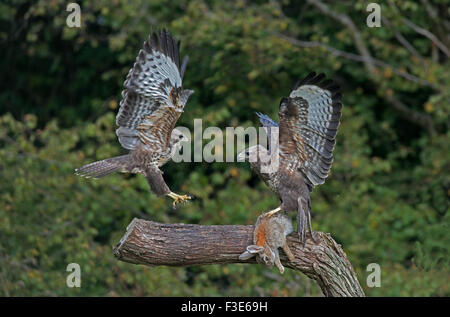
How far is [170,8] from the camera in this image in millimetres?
8258

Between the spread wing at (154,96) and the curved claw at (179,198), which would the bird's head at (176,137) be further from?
the curved claw at (179,198)

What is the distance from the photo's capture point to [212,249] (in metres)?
4.18

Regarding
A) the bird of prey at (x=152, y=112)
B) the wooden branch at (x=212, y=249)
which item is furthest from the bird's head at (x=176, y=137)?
the wooden branch at (x=212, y=249)

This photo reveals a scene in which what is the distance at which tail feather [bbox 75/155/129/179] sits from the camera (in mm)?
4742

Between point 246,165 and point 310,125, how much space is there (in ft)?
11.4

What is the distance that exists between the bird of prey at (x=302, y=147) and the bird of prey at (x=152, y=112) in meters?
0.66

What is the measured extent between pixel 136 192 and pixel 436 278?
2.90m

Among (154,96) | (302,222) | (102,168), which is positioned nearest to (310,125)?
(302,222)

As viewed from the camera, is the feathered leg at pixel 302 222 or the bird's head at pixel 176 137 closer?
the feathered leg at pixel 302 222

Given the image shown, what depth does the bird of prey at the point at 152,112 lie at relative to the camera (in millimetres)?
4648

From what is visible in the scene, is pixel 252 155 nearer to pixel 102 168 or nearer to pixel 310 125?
pixel 310 125

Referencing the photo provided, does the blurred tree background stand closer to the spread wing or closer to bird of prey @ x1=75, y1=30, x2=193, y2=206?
bird of prey @ x1=75, y1=30, x2=193, y2=206

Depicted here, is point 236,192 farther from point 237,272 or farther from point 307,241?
point 307,241

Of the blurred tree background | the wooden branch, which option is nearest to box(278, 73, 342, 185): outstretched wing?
the wooden branch
